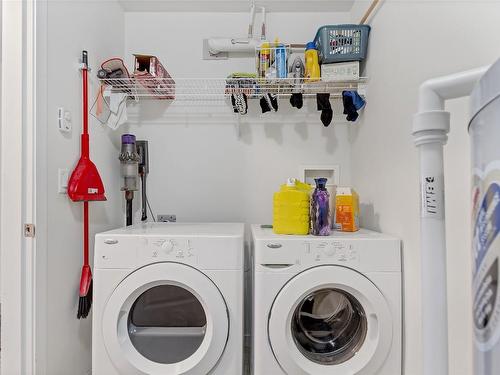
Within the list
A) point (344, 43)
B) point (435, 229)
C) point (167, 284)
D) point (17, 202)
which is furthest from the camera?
point (344, 43)

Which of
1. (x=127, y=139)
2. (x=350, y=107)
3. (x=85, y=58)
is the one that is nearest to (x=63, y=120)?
(x=85, y=58)

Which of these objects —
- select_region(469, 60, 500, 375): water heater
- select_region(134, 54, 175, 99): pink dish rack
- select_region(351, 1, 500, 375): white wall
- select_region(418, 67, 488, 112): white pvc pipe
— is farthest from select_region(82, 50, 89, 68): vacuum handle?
select_region(469, 60, 500, 375): water heater

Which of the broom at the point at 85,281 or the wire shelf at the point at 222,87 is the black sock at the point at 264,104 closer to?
the wire shelf at the point at 222,87

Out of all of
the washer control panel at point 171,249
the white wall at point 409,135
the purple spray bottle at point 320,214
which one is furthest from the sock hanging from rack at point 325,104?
the washer control panel at point 171,249

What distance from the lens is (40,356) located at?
1.43 m

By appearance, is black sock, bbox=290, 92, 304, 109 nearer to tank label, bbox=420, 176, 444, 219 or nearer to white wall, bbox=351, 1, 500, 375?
white wall, bbox=351, 1, 500, 375

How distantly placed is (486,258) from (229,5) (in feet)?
7.59

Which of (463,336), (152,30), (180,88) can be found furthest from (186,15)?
(463,336)

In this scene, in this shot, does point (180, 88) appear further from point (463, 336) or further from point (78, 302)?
point (463, 336)

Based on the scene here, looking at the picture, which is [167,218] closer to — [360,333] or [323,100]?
[323,100]

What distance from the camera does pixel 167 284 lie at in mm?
1507

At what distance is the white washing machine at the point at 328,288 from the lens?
138cm

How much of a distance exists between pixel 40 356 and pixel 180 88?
5.68 ft

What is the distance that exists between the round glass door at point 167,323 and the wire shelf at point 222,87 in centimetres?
123
